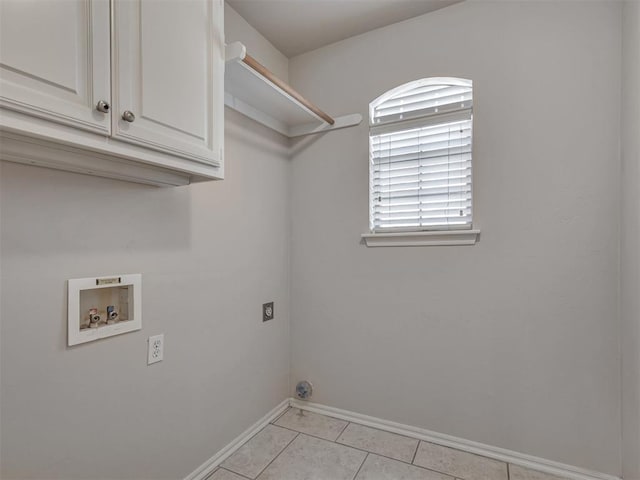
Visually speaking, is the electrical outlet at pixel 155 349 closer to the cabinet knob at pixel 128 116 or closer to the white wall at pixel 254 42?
the cabinet knob at pixel 128 116

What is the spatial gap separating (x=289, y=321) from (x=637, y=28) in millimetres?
2375

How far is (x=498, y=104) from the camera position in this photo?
1836 mm

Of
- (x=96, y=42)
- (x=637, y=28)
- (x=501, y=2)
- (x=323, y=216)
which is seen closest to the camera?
(x=96, y=42)

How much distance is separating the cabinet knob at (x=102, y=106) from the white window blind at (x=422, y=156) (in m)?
1.54

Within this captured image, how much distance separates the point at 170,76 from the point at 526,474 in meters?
2.40

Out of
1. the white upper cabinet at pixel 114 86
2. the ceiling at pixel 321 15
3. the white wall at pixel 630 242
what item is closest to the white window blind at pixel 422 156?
the ceiling at pixel 321 15

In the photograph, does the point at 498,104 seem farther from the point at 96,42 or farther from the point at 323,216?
the point at 96,42

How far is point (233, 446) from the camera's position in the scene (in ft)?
6.23

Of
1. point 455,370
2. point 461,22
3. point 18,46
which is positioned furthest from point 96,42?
point 455,370

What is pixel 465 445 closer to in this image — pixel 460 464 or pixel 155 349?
pixel 460 464

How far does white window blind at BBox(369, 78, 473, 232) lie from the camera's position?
1941mm

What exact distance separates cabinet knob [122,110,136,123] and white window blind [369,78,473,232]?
146 centimetres

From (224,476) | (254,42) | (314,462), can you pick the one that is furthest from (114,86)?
(314,462)

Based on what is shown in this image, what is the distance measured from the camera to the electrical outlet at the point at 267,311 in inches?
86.4
